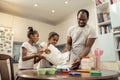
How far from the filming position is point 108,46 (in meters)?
3.11

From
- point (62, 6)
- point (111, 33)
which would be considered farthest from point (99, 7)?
point (62, 6)

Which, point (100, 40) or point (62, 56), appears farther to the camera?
point (100, 40)

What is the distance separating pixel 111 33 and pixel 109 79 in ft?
7.72

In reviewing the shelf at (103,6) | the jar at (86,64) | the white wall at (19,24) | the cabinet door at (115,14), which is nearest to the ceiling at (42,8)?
the white wall at (19,24)

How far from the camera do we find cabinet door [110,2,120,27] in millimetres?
2922

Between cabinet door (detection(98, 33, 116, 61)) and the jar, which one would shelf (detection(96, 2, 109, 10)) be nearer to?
cabinet door (detection(98, 33, 116, 61))

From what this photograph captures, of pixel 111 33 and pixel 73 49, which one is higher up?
pixel 111 33

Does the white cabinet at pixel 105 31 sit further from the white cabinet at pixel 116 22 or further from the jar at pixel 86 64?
the jar at pixel 86 64

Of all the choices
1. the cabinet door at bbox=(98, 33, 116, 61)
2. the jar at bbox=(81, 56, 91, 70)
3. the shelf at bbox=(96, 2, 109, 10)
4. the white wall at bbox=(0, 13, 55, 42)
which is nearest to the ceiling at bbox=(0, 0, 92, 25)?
the white wall at bbox=(0, 13, 55, 42)

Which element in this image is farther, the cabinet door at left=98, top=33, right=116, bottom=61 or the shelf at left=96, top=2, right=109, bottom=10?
the shelf at left=96, top=2, right=109, bottom=10

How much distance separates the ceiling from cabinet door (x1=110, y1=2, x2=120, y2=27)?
947mm

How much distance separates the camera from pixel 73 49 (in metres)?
1.68

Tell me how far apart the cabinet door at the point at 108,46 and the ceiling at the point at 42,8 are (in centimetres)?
121

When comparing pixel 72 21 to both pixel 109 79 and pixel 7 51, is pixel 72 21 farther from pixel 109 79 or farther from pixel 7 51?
pixel 109 79
